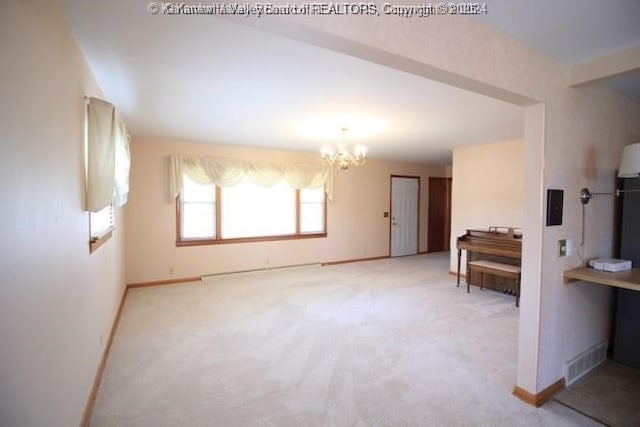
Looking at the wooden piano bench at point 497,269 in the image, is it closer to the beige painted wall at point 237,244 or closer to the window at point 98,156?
→ the beige painted wall at point 237,244

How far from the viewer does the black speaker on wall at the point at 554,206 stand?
2086 mm

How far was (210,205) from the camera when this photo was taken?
5363 mm

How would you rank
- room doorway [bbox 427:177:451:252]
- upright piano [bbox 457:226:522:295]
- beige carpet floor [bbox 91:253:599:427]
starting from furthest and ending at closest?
room doorway [bbox 427:177:451:252]
upright piano [bbox 457:226:522:295]
beige carpet floor [bbox 91:253:599:427]

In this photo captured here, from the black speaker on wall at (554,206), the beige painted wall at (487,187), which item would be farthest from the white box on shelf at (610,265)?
the beige painted wall at (487,187)

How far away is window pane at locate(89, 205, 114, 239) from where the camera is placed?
236 cm

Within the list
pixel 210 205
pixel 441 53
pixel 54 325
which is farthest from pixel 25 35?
pixel 210 205

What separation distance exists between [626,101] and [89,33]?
13.2 feet

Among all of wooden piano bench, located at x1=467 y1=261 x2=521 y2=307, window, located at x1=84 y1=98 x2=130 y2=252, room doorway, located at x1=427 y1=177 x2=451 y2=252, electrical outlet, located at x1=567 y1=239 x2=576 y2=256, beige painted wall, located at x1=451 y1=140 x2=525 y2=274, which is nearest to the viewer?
window, located at x1=84 y1=98 x2=130 y2=252

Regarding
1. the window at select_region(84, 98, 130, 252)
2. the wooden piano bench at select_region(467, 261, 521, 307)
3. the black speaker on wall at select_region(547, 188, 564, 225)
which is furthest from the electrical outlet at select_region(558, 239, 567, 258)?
the window at select_region(84, 98, 130, 252)

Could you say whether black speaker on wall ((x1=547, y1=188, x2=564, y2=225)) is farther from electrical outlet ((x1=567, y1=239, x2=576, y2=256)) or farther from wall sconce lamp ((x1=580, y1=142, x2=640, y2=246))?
wall sconce lamp ((x1=580, y1=142, x2=640, y2=246))

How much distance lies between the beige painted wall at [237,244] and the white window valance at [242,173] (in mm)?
162

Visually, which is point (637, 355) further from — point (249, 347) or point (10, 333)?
point (10, 333)

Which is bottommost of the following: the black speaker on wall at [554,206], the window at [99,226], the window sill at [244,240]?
the window sill at [244,240]

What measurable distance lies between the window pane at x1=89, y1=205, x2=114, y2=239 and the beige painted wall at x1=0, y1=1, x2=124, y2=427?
30 centimetres
